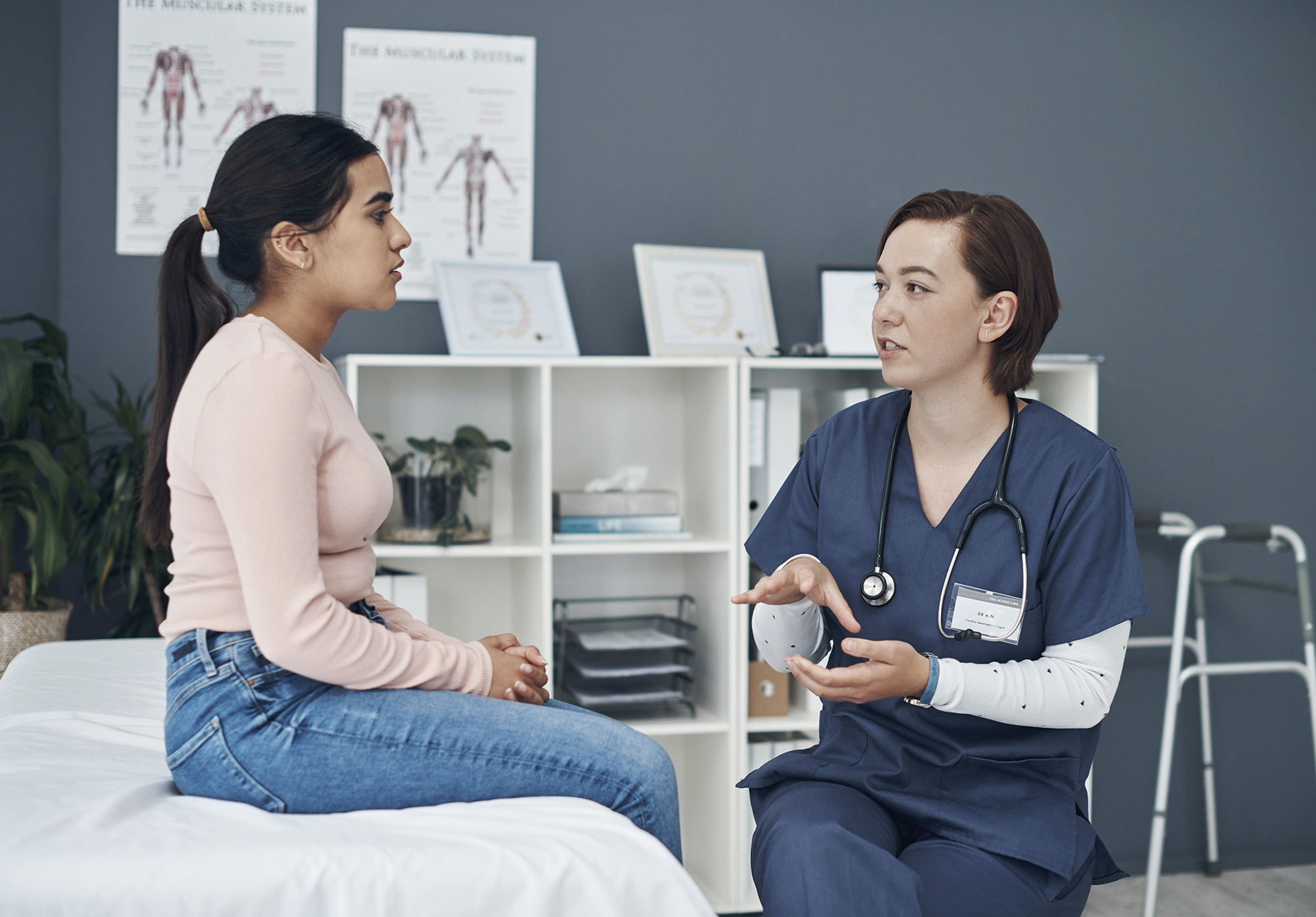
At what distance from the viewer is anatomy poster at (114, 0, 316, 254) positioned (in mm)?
2475

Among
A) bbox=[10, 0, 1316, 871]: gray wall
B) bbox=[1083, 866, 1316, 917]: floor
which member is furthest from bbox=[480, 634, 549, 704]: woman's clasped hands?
bbox=[1083, 866, 1316, 917]: floor

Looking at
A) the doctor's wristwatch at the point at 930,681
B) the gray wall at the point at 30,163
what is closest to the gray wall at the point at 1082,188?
the gray wall at the point at 30,163

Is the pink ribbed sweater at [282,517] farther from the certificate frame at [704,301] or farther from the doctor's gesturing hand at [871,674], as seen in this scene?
the certificate frame at [704,301]

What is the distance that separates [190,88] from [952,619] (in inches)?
84.6

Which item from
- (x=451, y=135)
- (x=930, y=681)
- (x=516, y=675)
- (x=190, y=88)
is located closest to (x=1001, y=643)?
(x=930, y=681)

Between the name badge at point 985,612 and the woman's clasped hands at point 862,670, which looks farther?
the name badge at point 985,612

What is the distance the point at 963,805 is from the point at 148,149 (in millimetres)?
2265

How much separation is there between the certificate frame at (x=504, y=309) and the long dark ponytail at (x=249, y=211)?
3.65 feet

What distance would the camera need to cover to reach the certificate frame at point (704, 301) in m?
2.57

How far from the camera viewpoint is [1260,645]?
2998 mm

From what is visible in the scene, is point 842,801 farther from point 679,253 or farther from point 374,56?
point 374,56

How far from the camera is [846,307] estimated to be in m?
2.67

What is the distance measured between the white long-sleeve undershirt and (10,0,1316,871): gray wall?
1581mm

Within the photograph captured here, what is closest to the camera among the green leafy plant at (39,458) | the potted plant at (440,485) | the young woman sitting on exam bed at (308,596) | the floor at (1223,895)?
the young woman sitting on exam bed at (308,596)
